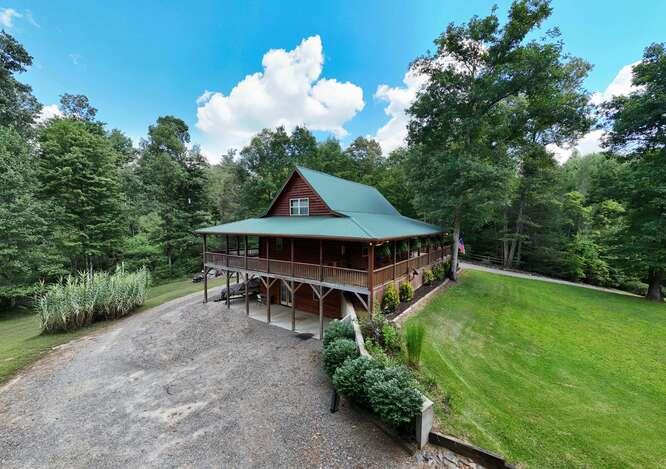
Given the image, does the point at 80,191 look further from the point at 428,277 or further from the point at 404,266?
the point at 428,277

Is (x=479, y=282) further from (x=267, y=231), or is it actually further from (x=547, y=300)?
(x=267, y=231)

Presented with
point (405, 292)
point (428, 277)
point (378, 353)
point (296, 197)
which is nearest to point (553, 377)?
point (378, 353)

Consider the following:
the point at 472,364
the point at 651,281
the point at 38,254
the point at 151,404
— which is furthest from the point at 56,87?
the point at 651,281

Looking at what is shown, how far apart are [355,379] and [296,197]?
11363 millimetres

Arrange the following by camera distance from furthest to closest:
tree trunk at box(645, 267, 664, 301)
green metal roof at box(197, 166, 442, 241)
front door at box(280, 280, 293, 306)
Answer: tree trunk at box(645, 267, 664, 301), front door at box(280, 280, 293, 306), green metal roof at box(197, 166, 442, 241)

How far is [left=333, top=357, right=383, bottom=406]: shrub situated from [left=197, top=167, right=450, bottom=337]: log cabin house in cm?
336

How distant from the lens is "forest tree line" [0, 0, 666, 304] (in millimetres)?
14391

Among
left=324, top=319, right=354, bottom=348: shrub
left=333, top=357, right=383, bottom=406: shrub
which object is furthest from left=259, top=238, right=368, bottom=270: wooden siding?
left=333, top=357, right=383, bottom=406: shrub

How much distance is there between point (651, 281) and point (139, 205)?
47156 millimetres

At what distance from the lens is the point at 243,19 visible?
61.4 feet

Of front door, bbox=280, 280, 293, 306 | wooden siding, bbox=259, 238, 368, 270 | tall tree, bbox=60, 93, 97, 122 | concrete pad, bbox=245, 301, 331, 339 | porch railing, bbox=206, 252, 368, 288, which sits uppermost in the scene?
tall tree, bbox=60, 93, 97, 122

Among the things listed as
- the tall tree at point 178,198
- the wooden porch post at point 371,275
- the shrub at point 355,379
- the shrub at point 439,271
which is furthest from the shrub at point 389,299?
the tall tree at point 178,198

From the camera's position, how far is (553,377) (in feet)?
24.3

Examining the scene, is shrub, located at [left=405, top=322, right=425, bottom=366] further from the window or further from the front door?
the window
